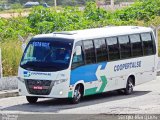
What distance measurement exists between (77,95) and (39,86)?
128 centimetres

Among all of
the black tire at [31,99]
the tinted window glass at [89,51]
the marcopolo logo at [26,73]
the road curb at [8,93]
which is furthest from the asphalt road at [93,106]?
the tinted window glass at [89,51]

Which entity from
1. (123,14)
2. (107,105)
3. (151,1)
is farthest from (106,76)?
(151,1)

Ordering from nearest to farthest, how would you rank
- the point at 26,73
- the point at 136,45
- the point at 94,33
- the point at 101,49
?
the point at 26,73
the point at 94,33
the point at 101,49
the point at 136,45

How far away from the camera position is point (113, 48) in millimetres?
21844

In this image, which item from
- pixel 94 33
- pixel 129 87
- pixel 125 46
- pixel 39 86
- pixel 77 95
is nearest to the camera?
pixel 39 86

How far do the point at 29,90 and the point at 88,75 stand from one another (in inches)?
80.6

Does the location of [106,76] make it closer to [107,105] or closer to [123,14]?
[107,105]

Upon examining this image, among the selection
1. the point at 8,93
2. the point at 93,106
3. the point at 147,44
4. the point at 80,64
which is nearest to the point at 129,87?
the point at 147,44

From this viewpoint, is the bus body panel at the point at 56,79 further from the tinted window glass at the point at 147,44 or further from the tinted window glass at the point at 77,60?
the tinted window glass at the point at 147,44

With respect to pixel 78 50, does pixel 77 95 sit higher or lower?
lower

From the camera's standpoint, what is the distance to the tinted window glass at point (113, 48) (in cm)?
2166

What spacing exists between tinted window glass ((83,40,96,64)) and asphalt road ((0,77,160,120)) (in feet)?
4.47

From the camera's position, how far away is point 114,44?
72.0ft

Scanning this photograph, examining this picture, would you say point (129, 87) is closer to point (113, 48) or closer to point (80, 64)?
point (113, 48)
